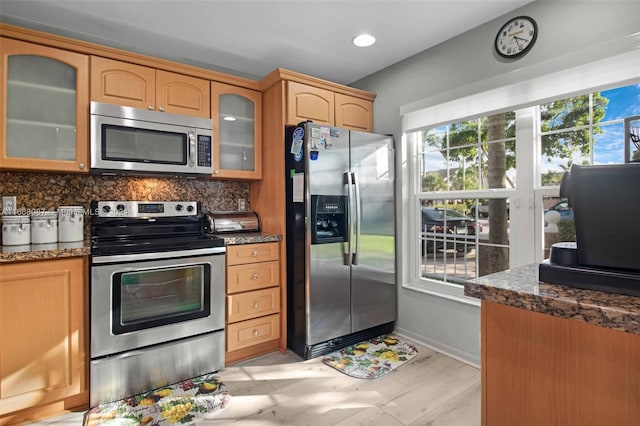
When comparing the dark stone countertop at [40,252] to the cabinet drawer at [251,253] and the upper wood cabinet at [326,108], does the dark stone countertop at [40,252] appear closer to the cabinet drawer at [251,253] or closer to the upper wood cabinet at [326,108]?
the cabinet drawer at [251,253]

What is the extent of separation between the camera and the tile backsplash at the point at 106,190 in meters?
2.34

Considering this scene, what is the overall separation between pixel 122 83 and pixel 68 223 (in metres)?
1.01

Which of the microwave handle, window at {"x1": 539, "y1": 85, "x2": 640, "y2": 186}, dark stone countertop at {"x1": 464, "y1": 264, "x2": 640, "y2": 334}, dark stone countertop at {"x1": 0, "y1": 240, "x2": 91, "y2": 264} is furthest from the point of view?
the microwave handle

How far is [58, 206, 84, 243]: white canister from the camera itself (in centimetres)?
224

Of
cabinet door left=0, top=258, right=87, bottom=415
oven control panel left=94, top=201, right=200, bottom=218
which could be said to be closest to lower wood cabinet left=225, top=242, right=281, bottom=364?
oven control panel left=94, top=201, right=200, bottom=218

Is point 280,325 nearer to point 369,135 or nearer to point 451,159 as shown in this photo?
point 369,135

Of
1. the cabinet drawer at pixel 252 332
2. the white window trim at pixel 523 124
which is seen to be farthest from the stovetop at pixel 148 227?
the white window trim at pixel 523 124

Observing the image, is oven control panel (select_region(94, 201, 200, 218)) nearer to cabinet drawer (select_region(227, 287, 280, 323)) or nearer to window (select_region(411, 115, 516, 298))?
cabinet drawer (select_region(227, 287, 280, 323))

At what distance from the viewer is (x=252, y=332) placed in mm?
2621

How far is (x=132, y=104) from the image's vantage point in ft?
7.97

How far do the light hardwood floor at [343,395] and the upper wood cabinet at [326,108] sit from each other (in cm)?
188

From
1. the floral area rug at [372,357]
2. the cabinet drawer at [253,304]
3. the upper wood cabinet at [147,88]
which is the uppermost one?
the upper wood cabinet at [147,88]

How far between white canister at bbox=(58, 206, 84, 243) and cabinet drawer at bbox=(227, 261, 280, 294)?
101 cm

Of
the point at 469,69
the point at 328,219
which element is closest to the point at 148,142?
the point at 328,219
